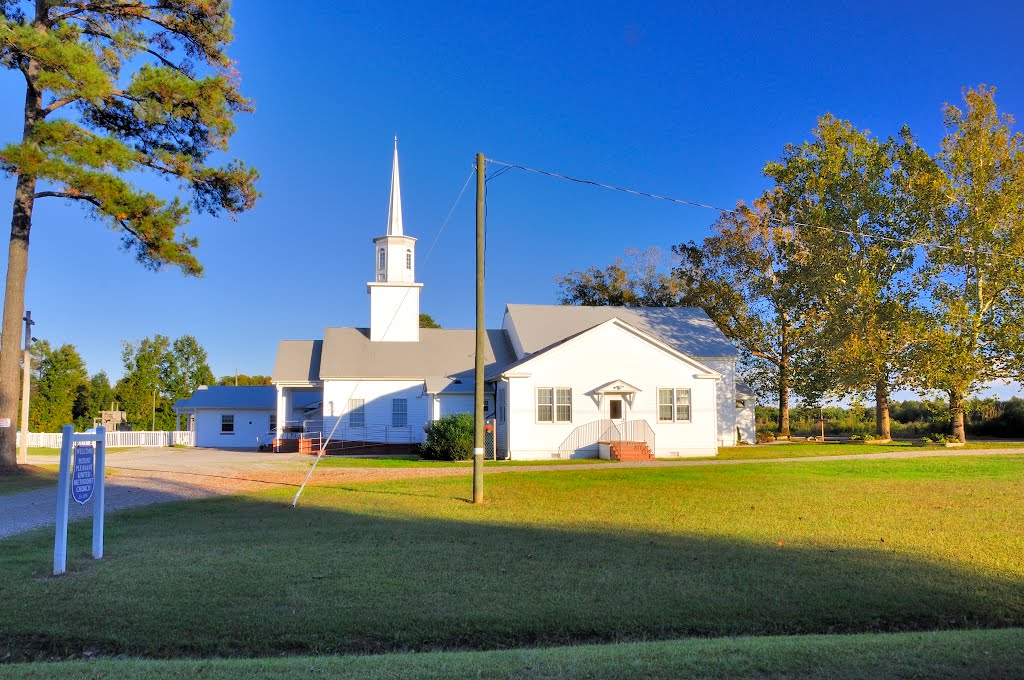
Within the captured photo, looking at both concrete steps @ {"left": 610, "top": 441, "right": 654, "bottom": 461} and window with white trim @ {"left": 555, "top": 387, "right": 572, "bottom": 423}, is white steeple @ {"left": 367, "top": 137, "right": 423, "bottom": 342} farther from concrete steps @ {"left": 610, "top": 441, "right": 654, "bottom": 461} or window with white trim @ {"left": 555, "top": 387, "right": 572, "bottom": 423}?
concrete steps @ {"left": 610, "top": 441, "right": 654, "bottom": 461}

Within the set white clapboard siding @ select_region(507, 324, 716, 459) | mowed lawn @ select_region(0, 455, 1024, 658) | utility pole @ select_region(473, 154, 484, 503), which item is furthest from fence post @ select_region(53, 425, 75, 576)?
white clapboard siding @ select_region(507, 324, 716, 459)

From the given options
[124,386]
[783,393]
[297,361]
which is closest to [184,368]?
[124,386]

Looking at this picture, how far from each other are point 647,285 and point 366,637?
44774mm

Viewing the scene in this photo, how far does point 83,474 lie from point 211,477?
12.8 m

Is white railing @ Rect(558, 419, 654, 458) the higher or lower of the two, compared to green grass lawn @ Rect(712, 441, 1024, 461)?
higher

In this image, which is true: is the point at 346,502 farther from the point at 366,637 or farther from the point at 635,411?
the point at 635,411

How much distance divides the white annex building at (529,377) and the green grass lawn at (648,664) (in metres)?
21.4

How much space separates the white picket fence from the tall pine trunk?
2551 cm

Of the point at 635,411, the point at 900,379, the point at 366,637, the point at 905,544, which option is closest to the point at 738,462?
the point at 635,411

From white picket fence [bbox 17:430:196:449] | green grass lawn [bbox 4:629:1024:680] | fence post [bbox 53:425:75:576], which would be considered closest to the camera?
green grass lawn [bbox 4:629:1024:680]

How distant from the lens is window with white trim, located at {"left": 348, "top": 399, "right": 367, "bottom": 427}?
35.7 m

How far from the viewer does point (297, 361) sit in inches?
1513

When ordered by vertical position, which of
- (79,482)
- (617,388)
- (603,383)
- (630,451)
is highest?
(603,383)

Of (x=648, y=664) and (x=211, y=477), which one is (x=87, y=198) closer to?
(x=211, y=477)
